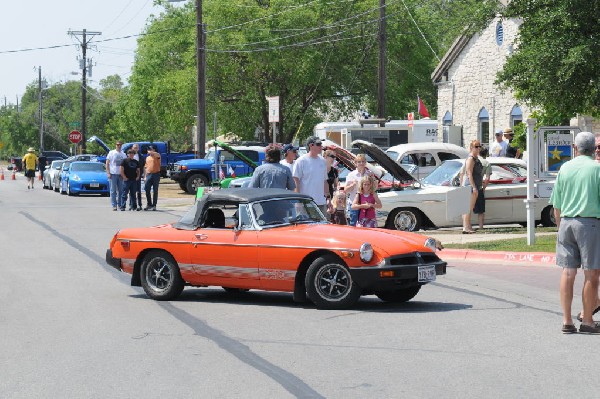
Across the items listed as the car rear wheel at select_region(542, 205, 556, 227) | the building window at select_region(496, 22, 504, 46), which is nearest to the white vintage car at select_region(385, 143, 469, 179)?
the car rear wheel at select_region(542, 205, 556, 227)

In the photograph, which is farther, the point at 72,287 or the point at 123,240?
the point at 72,287

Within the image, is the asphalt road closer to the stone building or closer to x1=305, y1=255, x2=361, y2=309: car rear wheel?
x1=305, y1=255, x2=361, y2=309: car rear wheel

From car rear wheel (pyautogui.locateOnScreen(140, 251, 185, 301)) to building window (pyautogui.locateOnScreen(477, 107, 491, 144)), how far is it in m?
34.3

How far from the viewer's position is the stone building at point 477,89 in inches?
1764

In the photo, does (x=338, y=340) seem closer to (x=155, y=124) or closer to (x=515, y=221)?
(x=515, y=221)

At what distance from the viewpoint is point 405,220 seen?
2300cm

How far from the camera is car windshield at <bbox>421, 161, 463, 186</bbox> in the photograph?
2350cm

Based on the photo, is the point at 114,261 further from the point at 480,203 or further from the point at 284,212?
the point at 480,203

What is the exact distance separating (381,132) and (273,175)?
27965 millimetres

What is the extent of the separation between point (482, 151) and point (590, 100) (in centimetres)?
273

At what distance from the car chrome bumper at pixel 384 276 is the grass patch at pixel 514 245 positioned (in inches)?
264

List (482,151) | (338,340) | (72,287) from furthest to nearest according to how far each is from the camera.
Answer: (482,151), (72,287), (338,340)

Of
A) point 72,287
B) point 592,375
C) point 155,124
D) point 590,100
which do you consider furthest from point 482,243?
point 155,124

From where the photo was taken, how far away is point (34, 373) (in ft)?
29.6
